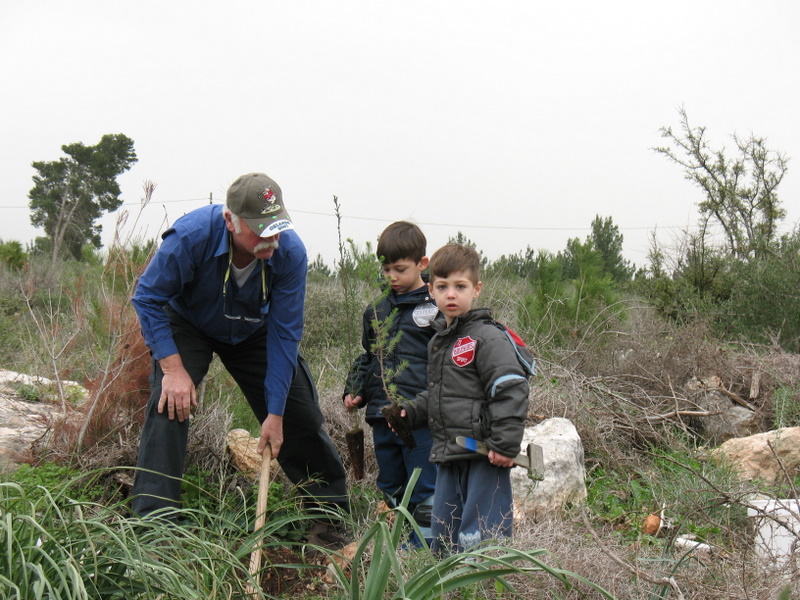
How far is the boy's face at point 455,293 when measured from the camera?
3.42 meters

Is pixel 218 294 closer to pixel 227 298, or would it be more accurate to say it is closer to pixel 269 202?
pixel 227 298

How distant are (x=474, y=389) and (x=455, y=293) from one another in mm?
418

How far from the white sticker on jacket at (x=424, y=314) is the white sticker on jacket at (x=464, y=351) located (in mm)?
517

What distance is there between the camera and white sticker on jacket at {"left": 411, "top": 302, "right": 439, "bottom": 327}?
394cm

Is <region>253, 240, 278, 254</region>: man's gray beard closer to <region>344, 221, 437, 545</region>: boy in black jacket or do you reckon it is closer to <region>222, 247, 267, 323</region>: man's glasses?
<region>222, 247, 267, 323</region>: man's glasses

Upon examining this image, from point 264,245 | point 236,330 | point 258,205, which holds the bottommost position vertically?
point 236,330

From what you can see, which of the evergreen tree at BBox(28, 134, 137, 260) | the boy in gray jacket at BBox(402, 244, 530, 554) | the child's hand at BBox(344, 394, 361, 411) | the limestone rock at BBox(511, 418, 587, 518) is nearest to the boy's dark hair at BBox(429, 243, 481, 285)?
the boy in gray jacket at BBox(402, 244, 530, 554)

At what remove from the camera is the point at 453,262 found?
3.41m

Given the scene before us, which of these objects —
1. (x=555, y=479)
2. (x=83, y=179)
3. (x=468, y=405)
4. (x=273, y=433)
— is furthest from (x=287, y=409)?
(x=83, y=179)

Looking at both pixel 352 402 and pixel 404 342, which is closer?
pixel 404 342

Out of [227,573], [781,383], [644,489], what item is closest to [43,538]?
[227,573]

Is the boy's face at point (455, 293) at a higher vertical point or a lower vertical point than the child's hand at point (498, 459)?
higher

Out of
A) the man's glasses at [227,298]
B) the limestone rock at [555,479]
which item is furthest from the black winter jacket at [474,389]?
the limestone rock at [555,479]

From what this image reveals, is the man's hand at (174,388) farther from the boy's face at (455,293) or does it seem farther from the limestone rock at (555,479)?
the limestone rock at (555,479)
